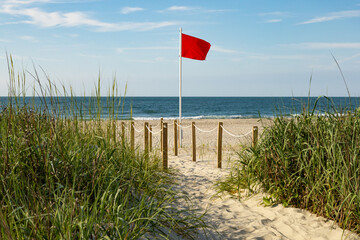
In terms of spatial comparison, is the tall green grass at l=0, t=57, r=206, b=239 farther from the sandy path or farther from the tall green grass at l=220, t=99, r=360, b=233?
the tall green grass at l=220, t=99, r=360, b=233

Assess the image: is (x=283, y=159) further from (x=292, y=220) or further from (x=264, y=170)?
(x=292, y=220)

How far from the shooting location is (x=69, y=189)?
2.72 m

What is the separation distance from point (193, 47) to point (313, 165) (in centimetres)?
809

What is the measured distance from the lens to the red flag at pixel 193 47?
435 inches

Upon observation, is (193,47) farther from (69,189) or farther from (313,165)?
(69,189)

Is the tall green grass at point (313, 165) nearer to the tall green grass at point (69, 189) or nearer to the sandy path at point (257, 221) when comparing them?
the sandy path at point (257, 221)

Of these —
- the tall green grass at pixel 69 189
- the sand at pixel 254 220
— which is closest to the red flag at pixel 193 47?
the sand at pixel 254 220

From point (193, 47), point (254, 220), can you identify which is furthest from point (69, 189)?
point (193, 47)

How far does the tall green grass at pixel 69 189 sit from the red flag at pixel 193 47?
7.33 m

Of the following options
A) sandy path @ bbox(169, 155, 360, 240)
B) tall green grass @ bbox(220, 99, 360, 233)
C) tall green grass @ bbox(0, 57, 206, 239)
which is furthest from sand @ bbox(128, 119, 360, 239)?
tall green grass @ bbox(0, 57, 206, 239)

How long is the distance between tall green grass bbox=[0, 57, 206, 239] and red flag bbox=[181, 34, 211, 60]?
7.33 meters

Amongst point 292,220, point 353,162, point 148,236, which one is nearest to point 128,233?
point 148,236

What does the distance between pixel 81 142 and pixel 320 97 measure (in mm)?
3067

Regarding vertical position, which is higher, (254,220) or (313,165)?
(313,165)
